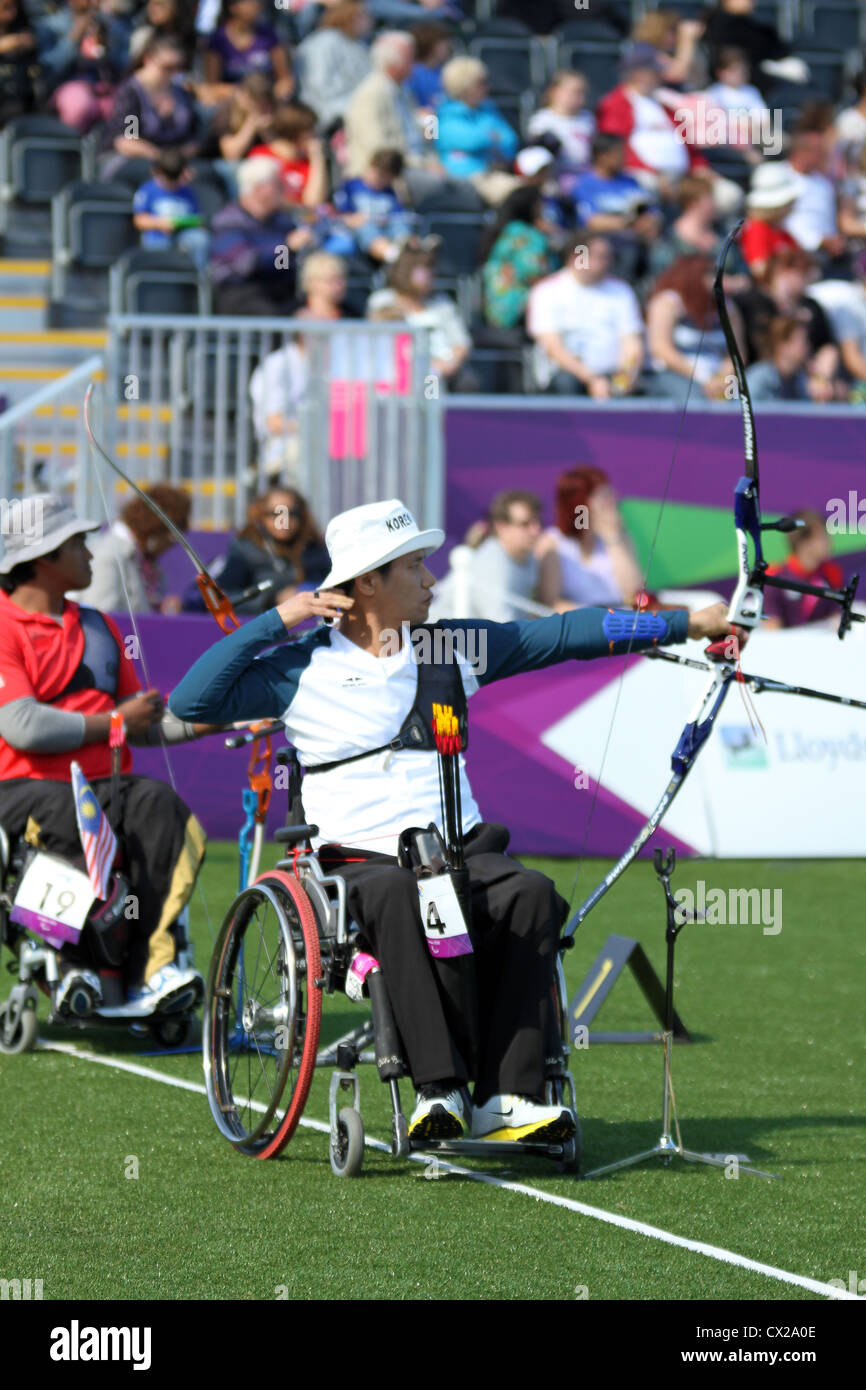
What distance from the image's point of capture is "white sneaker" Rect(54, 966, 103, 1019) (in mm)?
6363

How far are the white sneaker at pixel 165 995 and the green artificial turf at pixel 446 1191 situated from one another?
169 mm

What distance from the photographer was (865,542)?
12961mm

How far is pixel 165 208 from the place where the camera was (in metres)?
13.5

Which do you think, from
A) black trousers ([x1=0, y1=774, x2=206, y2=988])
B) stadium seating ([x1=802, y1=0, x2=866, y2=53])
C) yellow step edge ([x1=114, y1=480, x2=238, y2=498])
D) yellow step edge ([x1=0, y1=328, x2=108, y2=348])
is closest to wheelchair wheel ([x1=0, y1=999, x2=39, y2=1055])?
black trousers ([x1=0, y1=774, x2=206, y2=988])

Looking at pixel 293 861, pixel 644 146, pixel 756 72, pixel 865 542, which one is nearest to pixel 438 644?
pixel 293 861

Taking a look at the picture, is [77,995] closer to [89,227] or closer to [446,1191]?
[446,1191]

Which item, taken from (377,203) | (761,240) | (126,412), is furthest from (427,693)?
(761,240)

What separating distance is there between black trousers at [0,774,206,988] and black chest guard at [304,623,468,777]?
1.24 m

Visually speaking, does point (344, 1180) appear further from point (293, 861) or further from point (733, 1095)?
point (733, 1095)

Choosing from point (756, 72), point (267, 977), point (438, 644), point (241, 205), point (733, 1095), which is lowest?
point (733, 1095)

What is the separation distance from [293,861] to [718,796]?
223 inches

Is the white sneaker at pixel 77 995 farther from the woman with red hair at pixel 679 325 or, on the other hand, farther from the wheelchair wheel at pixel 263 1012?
the woman with red hair at pixel 679 325

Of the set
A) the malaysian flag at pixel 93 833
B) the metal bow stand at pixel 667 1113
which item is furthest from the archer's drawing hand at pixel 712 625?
the malaysian flag at pixel 93 833

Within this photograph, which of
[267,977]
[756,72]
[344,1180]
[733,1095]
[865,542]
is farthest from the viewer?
[756,72]
